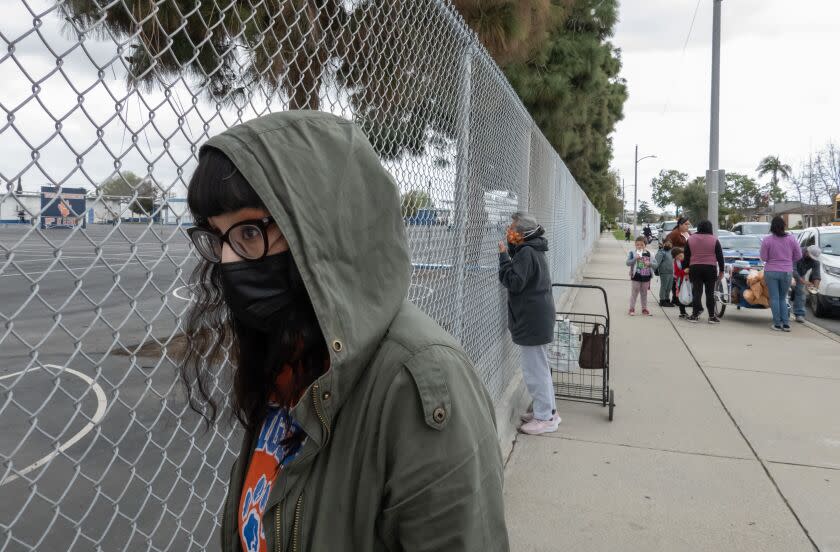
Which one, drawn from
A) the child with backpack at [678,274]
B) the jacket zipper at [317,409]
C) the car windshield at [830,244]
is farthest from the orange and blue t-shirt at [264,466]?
the car windshield at [830,244]

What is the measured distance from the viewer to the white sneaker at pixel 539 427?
5246 millimetres

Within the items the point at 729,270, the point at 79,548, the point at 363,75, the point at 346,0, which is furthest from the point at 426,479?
the point at 729,270

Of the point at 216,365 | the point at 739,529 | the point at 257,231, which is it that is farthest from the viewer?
the point at 739,529

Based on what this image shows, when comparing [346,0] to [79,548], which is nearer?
[346,0]

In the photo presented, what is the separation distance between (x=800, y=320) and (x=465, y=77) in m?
10.1

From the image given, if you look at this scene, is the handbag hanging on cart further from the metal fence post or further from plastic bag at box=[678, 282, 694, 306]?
plastic bag at box=[678, 282, 694, 306]

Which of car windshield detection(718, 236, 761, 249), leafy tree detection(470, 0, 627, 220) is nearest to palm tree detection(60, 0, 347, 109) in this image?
leafy tree detection(470, 0, 627, 220)

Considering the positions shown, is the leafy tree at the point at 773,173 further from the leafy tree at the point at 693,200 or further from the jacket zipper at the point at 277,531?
the jacket zipper at the point at 277,531

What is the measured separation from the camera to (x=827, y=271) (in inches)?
484

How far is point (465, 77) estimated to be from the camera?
11.7 ft

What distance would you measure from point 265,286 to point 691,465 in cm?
428

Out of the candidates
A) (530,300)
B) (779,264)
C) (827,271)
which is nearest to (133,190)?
(530,300)

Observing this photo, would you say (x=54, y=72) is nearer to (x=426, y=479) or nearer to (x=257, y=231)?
(x=257, y=231)

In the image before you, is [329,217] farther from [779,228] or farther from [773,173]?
[773,173]
